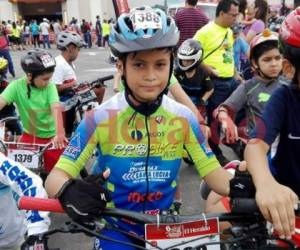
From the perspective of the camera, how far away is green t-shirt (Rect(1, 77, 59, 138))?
5.55 m

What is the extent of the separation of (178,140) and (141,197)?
36 cm

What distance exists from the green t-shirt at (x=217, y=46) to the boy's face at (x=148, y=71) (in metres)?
4.56

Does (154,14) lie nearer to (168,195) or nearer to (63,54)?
(168,195)

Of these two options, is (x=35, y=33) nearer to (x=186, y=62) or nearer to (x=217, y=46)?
(x=217, y=46)

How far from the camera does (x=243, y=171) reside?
1798mm

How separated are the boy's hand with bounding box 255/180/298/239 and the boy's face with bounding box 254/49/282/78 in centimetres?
294

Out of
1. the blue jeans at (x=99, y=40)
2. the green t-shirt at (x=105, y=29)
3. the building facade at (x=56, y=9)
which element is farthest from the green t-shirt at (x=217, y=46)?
the building facade at (x=56, y=9)

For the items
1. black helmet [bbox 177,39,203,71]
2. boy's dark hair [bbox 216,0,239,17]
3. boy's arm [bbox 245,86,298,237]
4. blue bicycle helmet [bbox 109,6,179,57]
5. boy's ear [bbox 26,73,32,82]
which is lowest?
boy's ear [bbox 26,73,32,82]

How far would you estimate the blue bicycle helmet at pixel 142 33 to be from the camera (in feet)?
7.39

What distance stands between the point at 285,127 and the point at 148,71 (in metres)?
0.69

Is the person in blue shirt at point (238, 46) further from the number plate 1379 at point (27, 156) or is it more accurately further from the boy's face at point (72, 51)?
the number plate 1379 at point (27, 156)

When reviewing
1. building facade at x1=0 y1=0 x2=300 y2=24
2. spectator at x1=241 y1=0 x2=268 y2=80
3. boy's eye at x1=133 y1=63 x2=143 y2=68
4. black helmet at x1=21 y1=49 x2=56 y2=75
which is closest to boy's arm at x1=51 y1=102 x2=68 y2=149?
black helmet at x1=21 y1=49 x2=56 y2=75

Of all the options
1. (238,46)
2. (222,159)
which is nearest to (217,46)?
(238,46)

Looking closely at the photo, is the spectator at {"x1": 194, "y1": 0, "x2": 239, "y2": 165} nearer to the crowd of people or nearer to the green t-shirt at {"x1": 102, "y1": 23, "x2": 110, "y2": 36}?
the crowd of people
